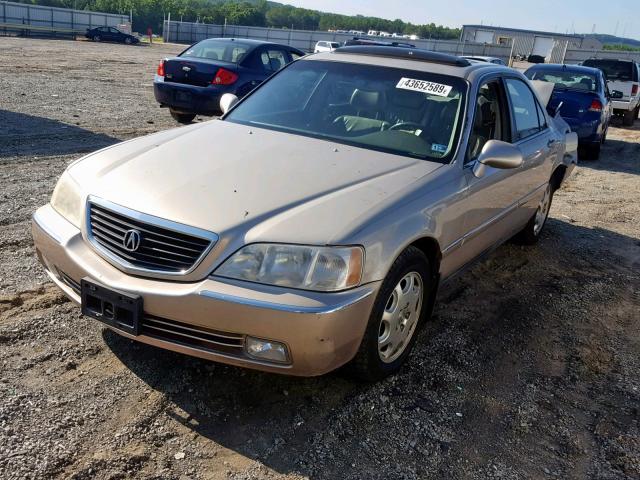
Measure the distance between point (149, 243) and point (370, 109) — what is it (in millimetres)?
1926

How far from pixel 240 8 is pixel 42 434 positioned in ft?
374

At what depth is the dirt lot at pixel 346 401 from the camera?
2715mm

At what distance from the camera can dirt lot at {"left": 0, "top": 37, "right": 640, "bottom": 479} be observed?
271 cm

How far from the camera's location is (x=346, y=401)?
321cm

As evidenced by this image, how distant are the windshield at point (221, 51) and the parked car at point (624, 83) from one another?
10970 millimetres

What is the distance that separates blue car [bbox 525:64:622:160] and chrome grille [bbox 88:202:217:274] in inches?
364

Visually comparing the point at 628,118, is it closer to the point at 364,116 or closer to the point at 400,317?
the point at 364,116

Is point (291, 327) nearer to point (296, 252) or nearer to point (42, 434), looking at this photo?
point (296, 252)

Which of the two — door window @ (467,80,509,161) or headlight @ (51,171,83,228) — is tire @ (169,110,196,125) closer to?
door window @ (467,80,509,161)

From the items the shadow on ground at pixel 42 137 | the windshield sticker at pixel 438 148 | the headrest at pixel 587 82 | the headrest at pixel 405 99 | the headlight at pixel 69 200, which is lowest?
the shadow on ground at pixel 42 137

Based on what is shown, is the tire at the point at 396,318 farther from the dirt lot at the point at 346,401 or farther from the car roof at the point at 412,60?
the car roof at the point at 412,60

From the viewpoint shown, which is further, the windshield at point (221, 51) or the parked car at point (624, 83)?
the parked car at point (624, 83)

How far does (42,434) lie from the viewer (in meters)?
2.71

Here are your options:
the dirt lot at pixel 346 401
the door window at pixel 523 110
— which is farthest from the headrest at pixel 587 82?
the dirt lot at pixel 346 401
